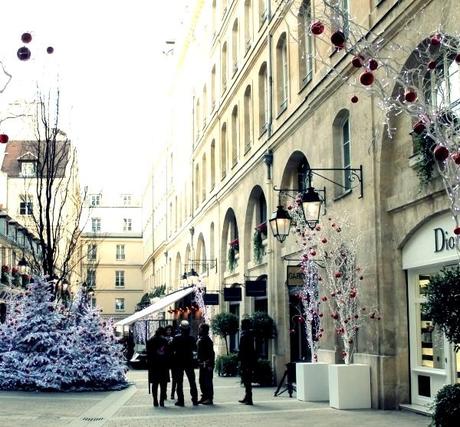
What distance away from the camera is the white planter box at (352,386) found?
49.6ft

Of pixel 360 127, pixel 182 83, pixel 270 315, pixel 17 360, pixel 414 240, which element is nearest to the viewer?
pixel 414 240

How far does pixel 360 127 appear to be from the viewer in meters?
16.4

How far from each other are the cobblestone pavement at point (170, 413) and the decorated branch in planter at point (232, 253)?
12.5 meters

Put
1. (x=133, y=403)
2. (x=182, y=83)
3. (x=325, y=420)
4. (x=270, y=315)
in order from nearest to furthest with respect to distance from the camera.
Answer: (x=325, y=420)
(x=133, y=403)
(x=270, y=315)
(x=182, y=83)

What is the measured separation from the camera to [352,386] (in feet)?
49.7

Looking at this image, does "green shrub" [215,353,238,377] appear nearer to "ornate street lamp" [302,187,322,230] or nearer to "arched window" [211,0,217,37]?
"ornate street lamp" [302,187,322,230]

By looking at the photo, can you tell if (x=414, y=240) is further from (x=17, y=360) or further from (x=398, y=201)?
(x=17, y=360)

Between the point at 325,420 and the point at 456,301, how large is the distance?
5754mm

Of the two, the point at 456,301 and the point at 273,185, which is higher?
the point at 273,185

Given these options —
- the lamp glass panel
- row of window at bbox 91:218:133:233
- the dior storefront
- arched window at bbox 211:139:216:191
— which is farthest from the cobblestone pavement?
row of window at bbox 91:218:133:233

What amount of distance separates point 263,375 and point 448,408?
14314 mm

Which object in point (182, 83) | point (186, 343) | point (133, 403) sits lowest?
point (133, 403)

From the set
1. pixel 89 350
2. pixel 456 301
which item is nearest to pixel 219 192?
pixel 89 350

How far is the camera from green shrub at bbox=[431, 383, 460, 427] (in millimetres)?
8570
